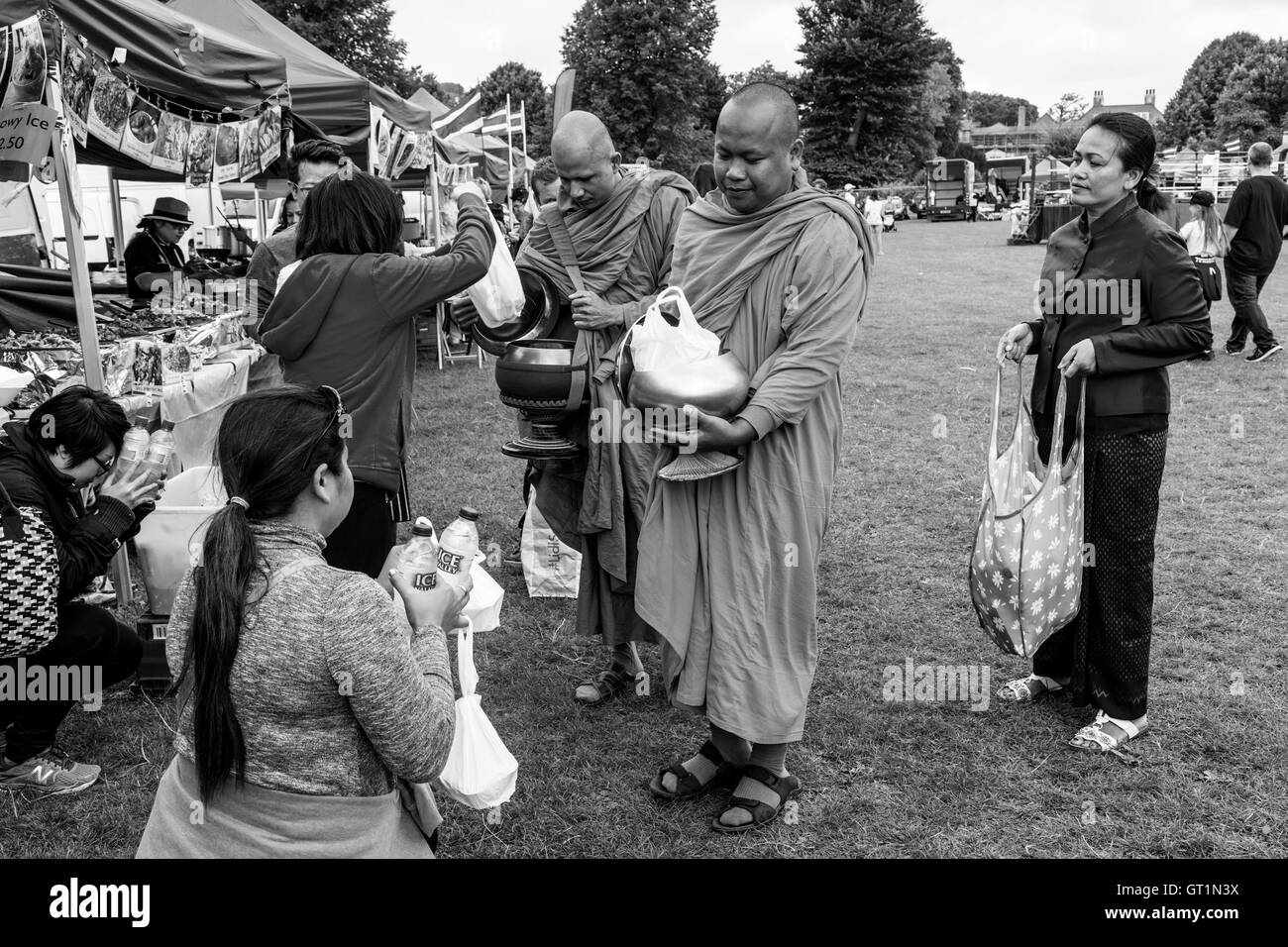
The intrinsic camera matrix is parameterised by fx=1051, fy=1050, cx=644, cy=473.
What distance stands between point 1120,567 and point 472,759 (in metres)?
2.22

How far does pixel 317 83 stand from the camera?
8.32 meters

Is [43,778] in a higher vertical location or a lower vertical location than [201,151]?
lower

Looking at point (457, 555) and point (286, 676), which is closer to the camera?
point (286, 676)

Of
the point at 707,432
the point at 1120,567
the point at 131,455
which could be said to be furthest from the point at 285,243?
the point at 1120,567

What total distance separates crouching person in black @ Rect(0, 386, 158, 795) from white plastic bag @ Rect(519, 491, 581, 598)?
1958 millimetres

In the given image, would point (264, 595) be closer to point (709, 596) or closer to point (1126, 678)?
point (709, 596)

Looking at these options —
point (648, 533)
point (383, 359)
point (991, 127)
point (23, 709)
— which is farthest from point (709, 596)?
point (991, 127)

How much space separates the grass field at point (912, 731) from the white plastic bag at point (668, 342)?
1.39 meters

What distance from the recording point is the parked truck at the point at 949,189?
4384 centimetres

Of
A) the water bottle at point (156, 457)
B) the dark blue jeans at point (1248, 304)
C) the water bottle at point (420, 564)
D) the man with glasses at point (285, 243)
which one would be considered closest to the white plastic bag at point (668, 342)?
the water bottle at point (420, 564)

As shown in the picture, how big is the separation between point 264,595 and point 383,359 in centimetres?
159

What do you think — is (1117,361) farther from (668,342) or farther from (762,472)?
(668,342)

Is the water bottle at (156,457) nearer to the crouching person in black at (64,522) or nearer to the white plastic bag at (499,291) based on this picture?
the crouching person in black at (64,522)

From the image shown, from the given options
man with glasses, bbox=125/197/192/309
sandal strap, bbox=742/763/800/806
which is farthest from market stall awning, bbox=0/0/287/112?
sandal strap, bbox=742/763/800/806
